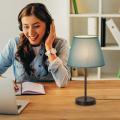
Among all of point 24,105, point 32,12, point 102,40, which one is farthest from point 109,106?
point 102,40

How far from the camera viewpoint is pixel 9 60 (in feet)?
8.95

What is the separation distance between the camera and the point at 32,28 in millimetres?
2611

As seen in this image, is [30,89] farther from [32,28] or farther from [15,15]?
[15,15]

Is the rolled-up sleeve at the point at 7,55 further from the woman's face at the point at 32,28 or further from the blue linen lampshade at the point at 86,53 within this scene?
the blue linen lampshade at the point at 86,53

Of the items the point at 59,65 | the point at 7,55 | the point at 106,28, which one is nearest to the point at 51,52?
the point at 59,65

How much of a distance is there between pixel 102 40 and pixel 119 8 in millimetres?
460

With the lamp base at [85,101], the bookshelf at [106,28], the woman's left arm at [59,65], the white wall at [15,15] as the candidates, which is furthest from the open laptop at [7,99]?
the white wall at [15,15]

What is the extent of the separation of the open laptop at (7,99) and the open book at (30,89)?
36 cm

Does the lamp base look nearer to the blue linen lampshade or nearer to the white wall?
the blue linen lampshade

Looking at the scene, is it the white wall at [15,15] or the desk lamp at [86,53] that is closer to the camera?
the desk lamp at [86,53]

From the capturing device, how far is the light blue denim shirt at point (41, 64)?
2.40 m

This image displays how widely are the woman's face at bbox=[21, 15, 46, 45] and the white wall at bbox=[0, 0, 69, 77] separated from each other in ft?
3.43

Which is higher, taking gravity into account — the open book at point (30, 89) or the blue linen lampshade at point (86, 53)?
the blue linen lampshade at point (86, 53)

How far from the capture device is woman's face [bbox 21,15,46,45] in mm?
2604
